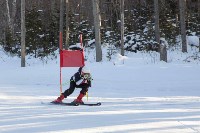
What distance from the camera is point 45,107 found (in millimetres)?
8547

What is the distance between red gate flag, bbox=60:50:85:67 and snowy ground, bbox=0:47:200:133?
3.77ft

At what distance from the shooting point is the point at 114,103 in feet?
31.4

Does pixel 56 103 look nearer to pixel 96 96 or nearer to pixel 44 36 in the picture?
pixel 96 96

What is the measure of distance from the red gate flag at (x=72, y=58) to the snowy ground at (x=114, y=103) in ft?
3.77

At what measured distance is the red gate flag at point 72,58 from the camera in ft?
32.5

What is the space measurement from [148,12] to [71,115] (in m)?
21.2

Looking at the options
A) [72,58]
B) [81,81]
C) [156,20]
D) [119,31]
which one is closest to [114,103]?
[81,81]

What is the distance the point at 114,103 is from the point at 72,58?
A: 176cm

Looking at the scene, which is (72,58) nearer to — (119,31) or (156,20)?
(156,20)

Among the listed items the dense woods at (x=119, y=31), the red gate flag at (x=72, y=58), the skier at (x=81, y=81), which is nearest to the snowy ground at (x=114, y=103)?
the skier at (x=81, y=81)

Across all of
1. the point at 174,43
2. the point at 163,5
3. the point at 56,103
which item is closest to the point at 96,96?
the point at 56,103

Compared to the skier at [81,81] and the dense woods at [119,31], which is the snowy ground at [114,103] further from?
the dense woods at [119,31]

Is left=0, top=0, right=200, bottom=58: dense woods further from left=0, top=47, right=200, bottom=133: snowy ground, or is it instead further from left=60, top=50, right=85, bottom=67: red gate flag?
left=60, top=50, right=85, bottom=67: red gate flag

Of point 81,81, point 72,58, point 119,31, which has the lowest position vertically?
point 81,81
